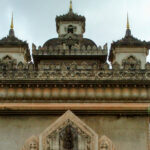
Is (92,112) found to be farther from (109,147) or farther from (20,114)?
(109,147)

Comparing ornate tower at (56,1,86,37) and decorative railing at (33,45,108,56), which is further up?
ornate tower at (56,1,86,37)

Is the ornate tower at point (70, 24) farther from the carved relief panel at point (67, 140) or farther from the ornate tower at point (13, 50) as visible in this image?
the carved relief panel at point (67, 140)

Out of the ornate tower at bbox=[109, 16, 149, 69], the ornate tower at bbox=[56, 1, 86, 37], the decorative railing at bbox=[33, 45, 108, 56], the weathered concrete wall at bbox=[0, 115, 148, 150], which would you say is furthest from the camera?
the ornate tower at bbox=[56, 1, 86, 37]

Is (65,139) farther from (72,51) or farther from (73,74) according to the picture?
(72,51)

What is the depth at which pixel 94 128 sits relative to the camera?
18.5 meters

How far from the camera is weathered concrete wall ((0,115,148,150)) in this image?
1831cm

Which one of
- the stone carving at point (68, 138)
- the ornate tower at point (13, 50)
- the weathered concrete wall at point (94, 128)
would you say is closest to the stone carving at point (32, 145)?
the stone carving at point (68, 138)

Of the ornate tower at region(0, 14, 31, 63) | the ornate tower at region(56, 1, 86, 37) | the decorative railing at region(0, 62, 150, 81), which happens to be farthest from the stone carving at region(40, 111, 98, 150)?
the ornate tower at region(56, 1, 86, 37)

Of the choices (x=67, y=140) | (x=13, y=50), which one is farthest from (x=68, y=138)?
(x=13, y=50)

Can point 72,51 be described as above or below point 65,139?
above

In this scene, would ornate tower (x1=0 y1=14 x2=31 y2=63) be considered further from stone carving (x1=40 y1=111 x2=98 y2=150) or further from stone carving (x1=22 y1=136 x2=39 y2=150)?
stone carving (x1=22 y1=136 x2=39 y2=150)

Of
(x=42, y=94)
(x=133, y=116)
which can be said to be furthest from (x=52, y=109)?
(x=133, y=116)

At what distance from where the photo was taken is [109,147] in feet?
39.7

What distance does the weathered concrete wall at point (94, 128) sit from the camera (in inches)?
721
